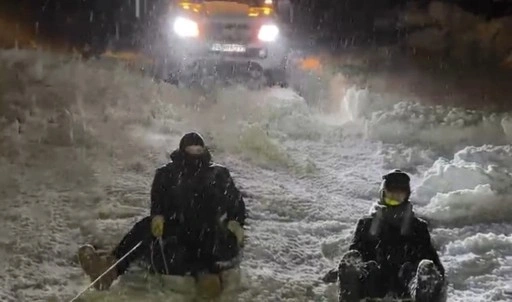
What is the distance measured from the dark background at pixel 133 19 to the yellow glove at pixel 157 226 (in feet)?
38.7

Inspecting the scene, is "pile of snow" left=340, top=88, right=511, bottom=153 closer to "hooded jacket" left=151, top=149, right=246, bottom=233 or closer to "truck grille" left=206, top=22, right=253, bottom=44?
"truck grille" left=206, top=22, right=253, bottom=44

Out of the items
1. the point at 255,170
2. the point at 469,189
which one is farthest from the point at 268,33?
the point at 469,189

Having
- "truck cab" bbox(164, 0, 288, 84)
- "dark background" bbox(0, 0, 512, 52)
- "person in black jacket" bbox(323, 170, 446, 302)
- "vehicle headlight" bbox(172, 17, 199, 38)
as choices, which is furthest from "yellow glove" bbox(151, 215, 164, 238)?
"dark background" bbox(0, 0, 512, 52)

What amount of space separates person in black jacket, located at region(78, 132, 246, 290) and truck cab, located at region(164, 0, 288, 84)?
6.66 metres

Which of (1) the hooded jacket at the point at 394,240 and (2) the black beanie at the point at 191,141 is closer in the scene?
(1) the hooded jacket at the point at 394,240

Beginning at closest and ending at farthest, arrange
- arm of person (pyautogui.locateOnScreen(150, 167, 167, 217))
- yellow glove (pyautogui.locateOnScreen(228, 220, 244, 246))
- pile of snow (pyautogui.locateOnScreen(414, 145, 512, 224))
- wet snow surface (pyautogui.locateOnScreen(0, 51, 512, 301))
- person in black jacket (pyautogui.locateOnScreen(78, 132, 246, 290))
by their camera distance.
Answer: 1. person in black jacket (pyautogui.locateOnScreen(78, 132, 246, 290))
2. yellow glove (pyautogui.locateOnScreen(228, 220, 244, 246))
3. arm of person (pyautogui.locateOnScreen(150, 167, 167, 217))
4. wet snow surface (pyautogui.locateOnScreen(0, 51, 512, 301))
5. pile of snow (pyautogui.locateOnScreen(414, 145, 512, 224))

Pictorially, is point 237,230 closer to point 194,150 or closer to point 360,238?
point 194,150

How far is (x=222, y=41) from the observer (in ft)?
41.1

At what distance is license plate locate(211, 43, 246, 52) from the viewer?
41.0ft

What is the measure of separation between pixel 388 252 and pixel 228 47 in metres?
7.84

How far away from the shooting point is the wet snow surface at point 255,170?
21.3ft

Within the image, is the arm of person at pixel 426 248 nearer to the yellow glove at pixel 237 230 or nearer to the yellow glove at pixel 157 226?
the yellow glove at pixel 237 230

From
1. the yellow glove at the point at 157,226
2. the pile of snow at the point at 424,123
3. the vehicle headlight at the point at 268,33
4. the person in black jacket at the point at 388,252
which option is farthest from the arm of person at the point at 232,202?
the vehicle headlight at the point at 268,33

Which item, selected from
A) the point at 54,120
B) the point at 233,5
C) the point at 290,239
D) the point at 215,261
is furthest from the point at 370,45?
the point at 215,261
